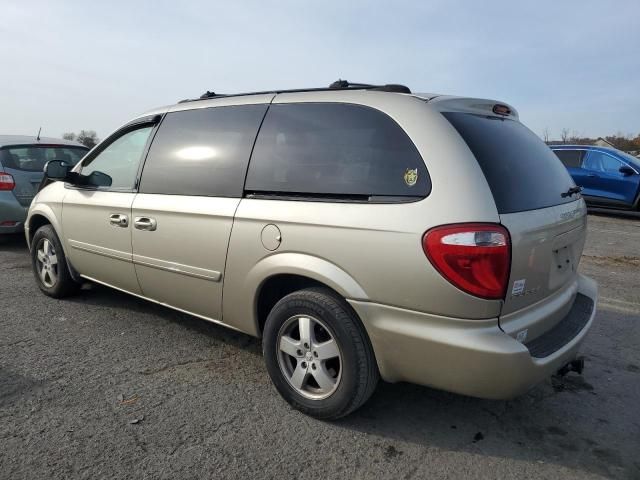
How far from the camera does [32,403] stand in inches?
112

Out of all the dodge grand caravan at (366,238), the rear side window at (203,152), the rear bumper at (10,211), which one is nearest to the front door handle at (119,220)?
the dodge grand caravan at (366,238)

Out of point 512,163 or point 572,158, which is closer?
point 512,163

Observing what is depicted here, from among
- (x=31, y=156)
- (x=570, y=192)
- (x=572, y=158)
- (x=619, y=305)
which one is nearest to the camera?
(x=570, y=192)

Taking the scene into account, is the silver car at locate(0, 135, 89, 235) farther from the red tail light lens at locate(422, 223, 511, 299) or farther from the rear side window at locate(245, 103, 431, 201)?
the red tail light lens at locate(422, 223, 511, 299)

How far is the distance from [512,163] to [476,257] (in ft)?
2.33

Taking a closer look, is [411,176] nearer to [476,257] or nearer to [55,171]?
[476,257]

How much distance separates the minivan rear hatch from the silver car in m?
6.42

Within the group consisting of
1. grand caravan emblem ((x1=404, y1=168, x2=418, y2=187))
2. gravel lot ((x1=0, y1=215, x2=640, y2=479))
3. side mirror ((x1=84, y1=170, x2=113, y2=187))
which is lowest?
gravel lot ((x1=0, y1=215, x2=640, y2=479))

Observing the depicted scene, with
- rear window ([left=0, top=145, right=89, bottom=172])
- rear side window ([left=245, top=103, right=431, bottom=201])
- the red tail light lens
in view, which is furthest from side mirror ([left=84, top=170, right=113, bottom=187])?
rear window ([left=0, top=145, right=89, bottom=172])

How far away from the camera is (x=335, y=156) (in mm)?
2715

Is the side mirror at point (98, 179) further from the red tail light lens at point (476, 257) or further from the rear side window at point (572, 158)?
the rear side window at point (572, 158)

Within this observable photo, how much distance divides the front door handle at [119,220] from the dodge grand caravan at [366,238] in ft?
0.09

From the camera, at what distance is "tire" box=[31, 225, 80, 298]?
4547mm

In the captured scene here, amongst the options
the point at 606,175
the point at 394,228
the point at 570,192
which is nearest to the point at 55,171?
the point at 394,228
